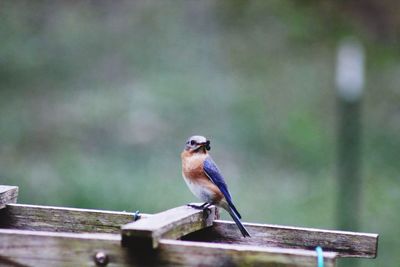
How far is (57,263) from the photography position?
2.80 metres

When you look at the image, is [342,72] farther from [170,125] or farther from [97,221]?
[97,221]

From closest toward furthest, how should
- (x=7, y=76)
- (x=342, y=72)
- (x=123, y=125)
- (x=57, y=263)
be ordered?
(x=57, y=263) < (x=342, y=72) < (x=123, y=125) < (x=7, y=76)

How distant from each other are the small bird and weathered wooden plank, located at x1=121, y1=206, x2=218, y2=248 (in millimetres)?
413

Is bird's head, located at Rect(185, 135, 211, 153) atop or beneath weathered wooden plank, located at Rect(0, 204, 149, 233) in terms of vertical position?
atop

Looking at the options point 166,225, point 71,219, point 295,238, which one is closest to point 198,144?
point 71,219

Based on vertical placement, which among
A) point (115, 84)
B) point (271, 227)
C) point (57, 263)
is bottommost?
point (57, 263)

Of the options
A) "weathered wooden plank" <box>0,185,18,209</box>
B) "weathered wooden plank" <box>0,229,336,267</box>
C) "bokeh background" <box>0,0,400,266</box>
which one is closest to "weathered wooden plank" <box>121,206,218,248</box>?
"weathered wooden plank" <box>0,229,336,267</box>

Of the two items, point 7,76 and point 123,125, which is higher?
point 7,76

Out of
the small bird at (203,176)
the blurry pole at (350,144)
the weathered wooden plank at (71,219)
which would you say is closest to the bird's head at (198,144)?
the small bird at (203,176)

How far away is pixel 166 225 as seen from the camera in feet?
9.83

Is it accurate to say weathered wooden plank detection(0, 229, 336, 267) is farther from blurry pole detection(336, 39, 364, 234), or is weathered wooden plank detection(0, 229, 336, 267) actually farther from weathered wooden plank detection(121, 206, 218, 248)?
blurry pole detection(336, 39, 364, 234)

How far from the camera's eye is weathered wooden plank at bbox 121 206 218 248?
278 centimetres

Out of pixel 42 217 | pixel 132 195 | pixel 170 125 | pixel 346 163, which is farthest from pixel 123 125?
pixel 42 217

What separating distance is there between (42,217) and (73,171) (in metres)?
6.85
